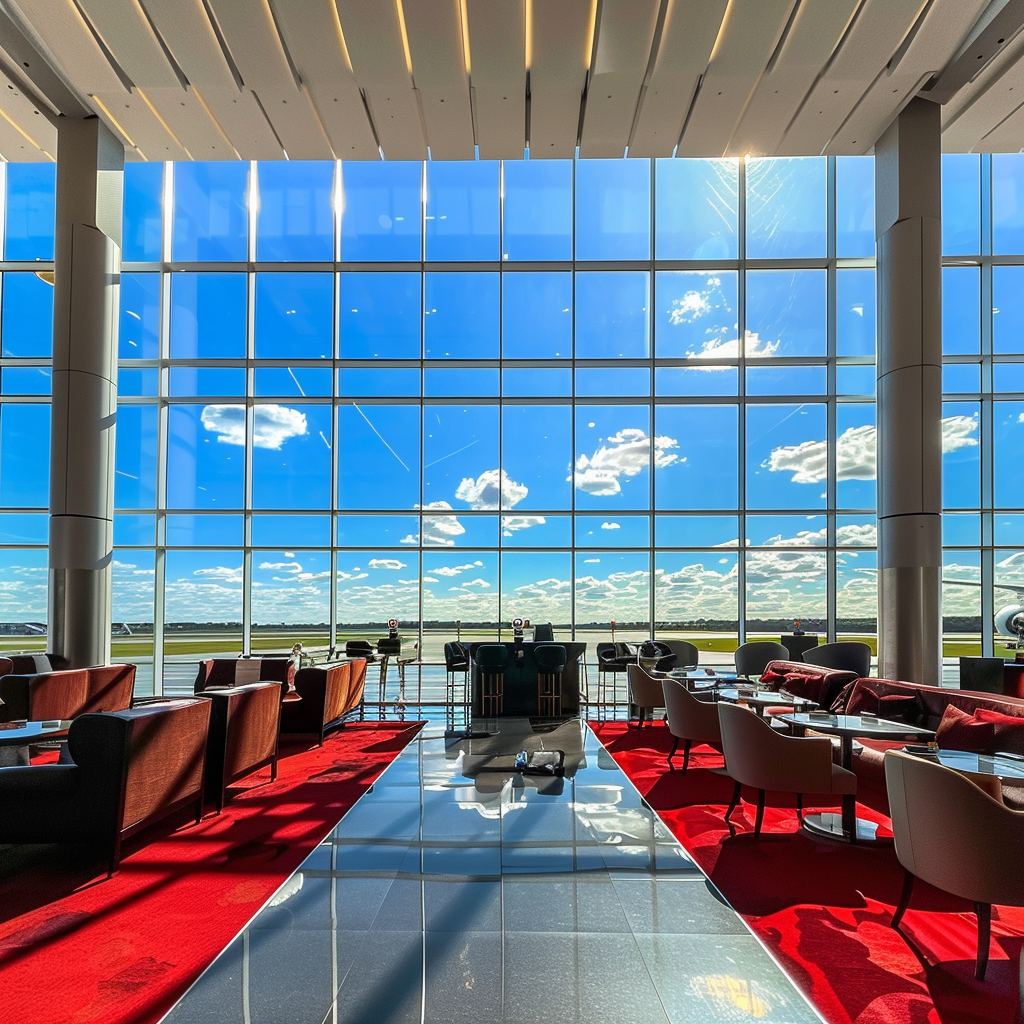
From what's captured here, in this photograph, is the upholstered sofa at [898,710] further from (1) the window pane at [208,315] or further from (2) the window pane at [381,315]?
(1) the window pane at [208,315]

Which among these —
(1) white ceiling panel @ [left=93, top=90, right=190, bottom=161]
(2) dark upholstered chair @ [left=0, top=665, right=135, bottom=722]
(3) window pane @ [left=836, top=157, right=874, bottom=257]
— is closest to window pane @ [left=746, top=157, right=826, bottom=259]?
(3) window pane @ [left=836, top=157, right=874, bottom=257]

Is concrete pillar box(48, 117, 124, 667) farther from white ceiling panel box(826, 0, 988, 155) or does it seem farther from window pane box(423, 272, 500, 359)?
white ceiling panel box(826, 0, 988, 155)

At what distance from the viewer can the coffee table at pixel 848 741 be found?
158 inches

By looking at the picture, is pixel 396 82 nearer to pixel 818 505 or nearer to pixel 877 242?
pixel 877 242

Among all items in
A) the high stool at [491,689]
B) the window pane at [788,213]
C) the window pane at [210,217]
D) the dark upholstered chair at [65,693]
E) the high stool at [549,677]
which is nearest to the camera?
the dark upholstered chair at [65,693]

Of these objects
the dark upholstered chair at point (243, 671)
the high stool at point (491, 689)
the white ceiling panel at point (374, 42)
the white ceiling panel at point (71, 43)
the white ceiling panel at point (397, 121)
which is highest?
the white ceiling panel at point (397, 121)

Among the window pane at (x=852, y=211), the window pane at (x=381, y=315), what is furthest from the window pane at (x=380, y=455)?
the window pane at (x=852, y=211)

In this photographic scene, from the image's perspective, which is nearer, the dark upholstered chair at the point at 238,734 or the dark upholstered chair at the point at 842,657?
the dark upholstered chair at the point at 238,734

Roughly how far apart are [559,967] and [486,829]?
1.69m

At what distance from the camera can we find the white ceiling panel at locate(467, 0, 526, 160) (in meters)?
6.25

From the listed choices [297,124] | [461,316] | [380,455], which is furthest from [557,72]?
[380,455]

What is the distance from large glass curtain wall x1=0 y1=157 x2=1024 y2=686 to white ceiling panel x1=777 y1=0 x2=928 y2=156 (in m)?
2.31

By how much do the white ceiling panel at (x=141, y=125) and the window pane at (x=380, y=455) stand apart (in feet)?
12.6

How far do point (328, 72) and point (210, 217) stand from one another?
4.47 m
